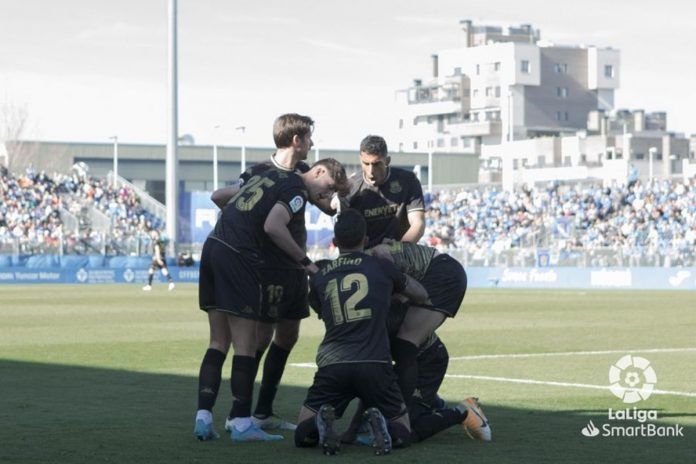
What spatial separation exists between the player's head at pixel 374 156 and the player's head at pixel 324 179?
0.98 feet

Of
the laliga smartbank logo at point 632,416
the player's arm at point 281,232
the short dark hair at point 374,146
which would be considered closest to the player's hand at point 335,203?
the short dark hair at point 374,146

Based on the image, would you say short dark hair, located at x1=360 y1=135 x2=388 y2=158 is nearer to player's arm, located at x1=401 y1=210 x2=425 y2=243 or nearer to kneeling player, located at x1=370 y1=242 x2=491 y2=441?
player's arm, located at x1=401 y1=210 x2=425 y2=243

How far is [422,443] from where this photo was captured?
9391 millimetres

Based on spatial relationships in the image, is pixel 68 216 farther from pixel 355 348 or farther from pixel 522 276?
pixel 355 348

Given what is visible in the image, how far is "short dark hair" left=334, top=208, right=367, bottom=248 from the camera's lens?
9.23 m

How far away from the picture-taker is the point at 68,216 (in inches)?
2530

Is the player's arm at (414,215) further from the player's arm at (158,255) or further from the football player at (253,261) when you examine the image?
the player's arm at (158,255)

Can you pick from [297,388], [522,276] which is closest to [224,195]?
[297,388]

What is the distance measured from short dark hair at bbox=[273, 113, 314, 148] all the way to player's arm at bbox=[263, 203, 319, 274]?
60cm

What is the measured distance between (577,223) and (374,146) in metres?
51.2

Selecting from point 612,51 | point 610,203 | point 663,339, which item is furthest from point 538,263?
point 612,51

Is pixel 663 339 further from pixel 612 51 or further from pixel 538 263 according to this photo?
pixel 612 51

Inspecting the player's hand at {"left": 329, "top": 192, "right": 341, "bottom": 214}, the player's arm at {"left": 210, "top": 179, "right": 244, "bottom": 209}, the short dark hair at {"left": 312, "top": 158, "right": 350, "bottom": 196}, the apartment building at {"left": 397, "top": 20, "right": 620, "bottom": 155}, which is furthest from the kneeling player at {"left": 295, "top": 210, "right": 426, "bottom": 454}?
the apartment building at {"left": 397, "top": 20, "right": 620, "bottom": 155}

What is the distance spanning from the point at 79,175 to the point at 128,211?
12.7ft
